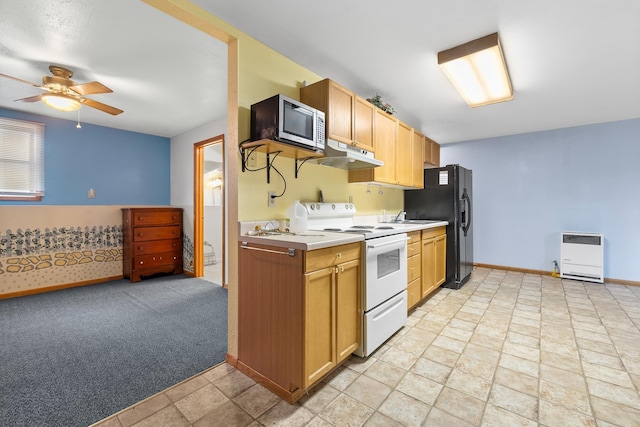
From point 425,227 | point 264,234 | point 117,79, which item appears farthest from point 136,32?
point 425,227

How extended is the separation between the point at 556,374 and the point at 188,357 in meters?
2.60

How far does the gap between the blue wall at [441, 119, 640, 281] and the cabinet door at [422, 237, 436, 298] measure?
2412mm

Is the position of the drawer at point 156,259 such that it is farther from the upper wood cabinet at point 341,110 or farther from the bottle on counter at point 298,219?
the upper wood cabinet at point 341,110

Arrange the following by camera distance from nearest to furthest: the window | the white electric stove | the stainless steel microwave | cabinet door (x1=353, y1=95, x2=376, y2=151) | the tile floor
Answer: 1. the tile floor
2. the stainless steel microwave
3. the white electric stove
4. cabinet door (x1=353, y1=95, x2=376, y2=151)
5. the window

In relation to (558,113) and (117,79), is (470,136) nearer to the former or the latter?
(558,113)

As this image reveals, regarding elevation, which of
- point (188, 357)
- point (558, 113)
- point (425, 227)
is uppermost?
point (558, 113)

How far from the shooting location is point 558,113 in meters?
3.75

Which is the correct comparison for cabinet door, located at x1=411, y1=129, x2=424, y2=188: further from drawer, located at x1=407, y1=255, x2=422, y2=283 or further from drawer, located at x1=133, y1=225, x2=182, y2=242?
drawer, located at x1=133, y1=225, x2=182, y2=242

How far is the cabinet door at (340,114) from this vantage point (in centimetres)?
223

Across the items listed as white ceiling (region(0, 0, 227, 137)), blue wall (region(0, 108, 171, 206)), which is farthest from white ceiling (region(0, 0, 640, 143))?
blue wall (region(0, 108, 171, 206))

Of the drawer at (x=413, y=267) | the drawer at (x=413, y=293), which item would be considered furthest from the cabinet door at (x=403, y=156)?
the drawer at (x=413, y=293)

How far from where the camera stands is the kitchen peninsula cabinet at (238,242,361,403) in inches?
60.7

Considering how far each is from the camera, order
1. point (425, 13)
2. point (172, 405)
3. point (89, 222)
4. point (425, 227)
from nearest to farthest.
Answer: point (172, 405)
point (425, 13)
point (425, 227)
point (89, 222)

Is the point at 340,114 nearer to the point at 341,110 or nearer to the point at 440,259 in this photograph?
the point at 341,110
